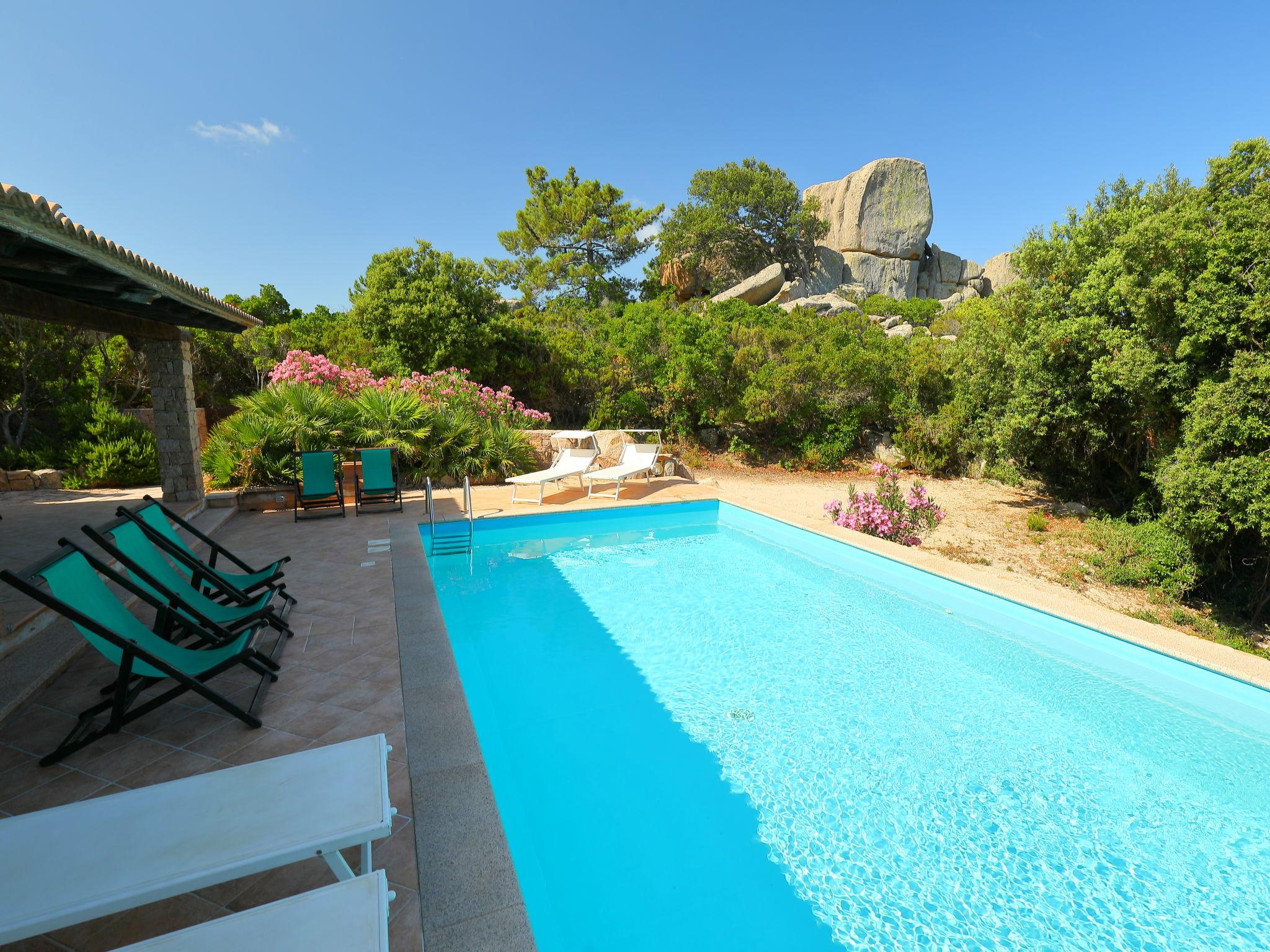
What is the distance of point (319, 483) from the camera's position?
802 cm

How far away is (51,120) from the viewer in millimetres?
12742

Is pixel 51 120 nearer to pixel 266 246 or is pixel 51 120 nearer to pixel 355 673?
pixel 266 246

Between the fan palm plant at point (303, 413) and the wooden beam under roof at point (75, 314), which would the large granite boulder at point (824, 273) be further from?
the wooden beam under roof at point (75, 314)

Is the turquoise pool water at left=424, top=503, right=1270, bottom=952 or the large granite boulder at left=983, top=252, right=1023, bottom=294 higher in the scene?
the large granite boulder at left=983, top=252, right=1023, bottom=294

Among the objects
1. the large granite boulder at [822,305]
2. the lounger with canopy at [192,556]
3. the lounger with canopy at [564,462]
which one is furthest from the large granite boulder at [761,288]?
the lounger with canopy at [192,556]

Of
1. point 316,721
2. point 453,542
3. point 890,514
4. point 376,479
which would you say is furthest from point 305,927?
point 376,479

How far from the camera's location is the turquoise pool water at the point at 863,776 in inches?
98.5

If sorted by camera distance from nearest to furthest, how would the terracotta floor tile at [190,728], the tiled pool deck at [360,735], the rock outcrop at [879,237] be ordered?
the tiled pool deck at [360,735], the terracotta floor tile at [190,728], the rock outcrop at [879,237]

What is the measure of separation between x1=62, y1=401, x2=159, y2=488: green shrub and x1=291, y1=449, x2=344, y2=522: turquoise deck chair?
164 inches

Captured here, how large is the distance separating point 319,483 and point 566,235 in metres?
22.5

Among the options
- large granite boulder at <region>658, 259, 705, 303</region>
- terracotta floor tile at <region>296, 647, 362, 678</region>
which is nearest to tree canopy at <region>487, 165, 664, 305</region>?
large granite boulder at <region>658, 259, 705, 303</region>

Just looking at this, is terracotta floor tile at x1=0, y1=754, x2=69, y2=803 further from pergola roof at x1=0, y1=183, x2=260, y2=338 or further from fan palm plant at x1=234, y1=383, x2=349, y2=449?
fan palm plant at x1=234, y1=383, x2=349, y2=449

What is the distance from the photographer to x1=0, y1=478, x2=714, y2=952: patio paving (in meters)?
1.91

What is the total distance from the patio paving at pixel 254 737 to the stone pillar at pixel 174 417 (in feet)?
13.9
